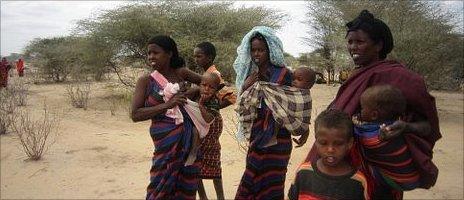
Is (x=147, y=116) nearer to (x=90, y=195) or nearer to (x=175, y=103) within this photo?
(x=175, y=103)

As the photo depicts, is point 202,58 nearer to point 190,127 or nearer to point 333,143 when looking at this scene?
point 190,127

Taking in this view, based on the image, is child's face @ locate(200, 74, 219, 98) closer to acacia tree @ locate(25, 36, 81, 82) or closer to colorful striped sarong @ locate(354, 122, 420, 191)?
colorful striped sarong @ locate(354, 122, 420, 191)

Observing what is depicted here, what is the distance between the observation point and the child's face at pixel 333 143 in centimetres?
195

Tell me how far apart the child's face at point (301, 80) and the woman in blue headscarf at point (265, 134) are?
3.4 inches

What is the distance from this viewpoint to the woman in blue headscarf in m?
3.26

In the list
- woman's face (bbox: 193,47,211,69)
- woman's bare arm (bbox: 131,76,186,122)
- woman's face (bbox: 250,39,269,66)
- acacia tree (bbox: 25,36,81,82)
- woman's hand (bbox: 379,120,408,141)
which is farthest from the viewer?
acacia tree (bbox: 25,36,81,82)

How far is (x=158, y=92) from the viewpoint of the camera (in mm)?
3074

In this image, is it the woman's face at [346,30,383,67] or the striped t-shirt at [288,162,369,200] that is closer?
the striped t-shirt at [288,162,369,200]

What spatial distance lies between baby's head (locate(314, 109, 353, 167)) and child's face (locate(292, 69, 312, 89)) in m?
1.23

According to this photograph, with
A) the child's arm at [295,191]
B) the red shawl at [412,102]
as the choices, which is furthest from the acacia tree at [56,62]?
the red shawl at [412,102]

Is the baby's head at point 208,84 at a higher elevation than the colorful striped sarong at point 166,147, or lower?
higher

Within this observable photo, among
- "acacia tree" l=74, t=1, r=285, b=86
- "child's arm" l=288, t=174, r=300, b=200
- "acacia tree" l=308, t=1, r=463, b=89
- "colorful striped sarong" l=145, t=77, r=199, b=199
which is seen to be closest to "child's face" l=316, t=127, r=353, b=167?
"child's arm" l=288, t=174, r=300, b=200

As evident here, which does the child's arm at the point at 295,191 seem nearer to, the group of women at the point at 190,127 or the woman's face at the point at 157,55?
the group of women at the point at 190,127

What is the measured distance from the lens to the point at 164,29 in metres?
13.9
